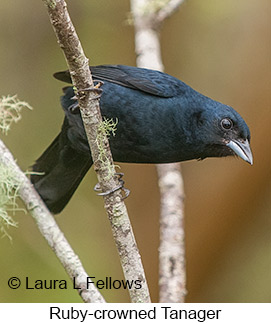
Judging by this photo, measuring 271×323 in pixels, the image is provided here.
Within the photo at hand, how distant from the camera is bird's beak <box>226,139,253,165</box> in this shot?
10.7ft

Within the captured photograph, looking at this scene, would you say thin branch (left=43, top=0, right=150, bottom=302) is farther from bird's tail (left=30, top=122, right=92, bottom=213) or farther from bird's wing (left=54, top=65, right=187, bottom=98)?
bird's tail (left=30, top=122, right=92, bottom=213)

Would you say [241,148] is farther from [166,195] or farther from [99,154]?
[99,154]

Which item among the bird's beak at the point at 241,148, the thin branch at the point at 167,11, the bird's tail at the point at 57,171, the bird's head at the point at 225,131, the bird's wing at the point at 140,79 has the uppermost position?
the thin branch at the point at 167,11

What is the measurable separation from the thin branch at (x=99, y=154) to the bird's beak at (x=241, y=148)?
822mm

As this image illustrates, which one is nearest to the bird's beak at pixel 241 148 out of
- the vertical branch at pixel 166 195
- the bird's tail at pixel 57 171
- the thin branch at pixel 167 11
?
the vertical branch at pixel 166 195

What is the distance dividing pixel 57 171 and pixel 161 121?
90cm

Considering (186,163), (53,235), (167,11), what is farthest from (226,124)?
(186,163)

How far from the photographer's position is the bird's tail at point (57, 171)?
3.79 meters

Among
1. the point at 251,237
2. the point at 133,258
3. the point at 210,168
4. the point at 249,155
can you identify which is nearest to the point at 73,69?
the point at 133,258

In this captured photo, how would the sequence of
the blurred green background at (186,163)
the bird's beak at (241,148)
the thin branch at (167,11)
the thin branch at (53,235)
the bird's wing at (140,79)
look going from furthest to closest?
the blurred green background at (186,163) < the thin branch at (167,11) < the bird's wing at (140,79) < the bird's beak at (241,148) < the thin branch at (53,235)

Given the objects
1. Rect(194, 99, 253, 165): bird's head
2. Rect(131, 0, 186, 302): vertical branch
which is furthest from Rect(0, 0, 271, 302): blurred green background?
Rect(194, 99, 253, 165): bird's head

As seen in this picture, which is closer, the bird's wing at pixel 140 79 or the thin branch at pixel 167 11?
the bird's wing at pixel 140 79

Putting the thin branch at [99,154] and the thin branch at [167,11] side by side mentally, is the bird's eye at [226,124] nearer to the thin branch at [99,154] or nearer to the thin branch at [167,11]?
the thin branch at [99,154]

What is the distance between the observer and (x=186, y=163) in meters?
4.88
